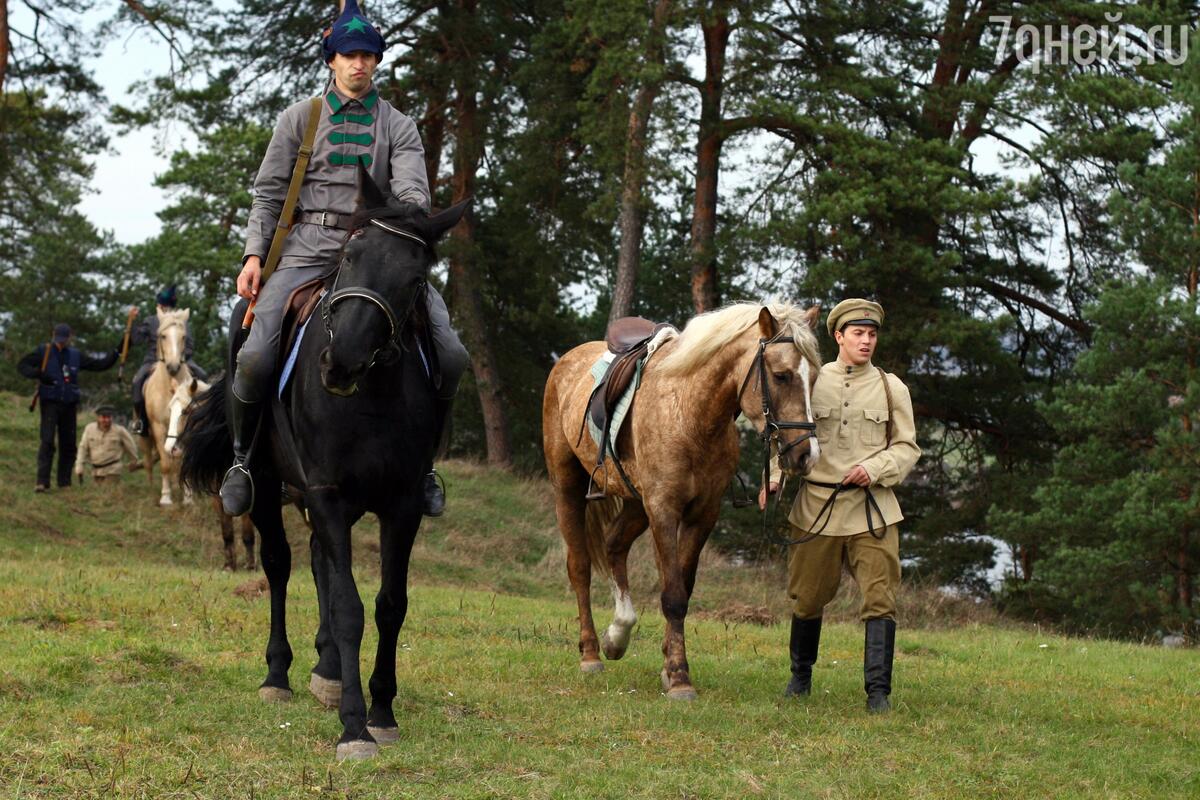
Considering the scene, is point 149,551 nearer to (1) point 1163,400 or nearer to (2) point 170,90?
(2) point 170,90

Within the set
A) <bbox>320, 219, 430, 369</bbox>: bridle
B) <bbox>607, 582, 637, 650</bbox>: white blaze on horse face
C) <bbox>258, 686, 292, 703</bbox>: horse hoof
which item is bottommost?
<bbox>258, 686, 292, 703</bbox>: horse hoof

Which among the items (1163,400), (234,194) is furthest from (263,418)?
(234,194)

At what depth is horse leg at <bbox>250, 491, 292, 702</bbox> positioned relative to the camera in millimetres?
7703

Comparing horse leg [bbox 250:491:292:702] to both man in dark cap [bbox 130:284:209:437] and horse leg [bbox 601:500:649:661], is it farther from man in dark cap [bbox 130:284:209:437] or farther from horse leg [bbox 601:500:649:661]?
man in dark cap [bbox 130:284:209:437]

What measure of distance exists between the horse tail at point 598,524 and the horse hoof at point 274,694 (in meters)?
3.42

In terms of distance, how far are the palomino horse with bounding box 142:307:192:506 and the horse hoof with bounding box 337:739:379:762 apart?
45.1 ft

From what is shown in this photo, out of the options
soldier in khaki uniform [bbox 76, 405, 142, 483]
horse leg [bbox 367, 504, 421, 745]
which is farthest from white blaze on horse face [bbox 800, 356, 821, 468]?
soldier in khaki uniform [bbox 76, 405, 142, 483]

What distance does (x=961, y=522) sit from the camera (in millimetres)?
28188

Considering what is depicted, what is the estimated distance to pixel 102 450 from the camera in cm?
2205

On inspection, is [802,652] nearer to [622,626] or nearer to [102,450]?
[622,626]

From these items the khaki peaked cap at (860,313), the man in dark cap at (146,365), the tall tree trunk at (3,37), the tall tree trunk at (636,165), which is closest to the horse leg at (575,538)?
the khaki peaked cap at (860,313)

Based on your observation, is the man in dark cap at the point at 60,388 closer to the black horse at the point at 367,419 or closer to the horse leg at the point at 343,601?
the black horse at the point at 367,419

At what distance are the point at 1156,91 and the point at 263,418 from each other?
20.0m

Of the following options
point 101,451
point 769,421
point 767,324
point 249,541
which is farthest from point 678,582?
point 101,451
